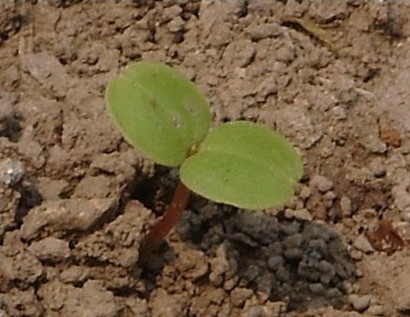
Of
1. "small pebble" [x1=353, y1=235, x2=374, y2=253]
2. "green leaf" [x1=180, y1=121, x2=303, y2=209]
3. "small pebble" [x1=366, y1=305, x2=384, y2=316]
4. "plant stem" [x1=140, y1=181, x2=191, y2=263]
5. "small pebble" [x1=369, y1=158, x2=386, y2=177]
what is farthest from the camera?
"small pebble" [x1=369, y1=158, x2=386, y2=177]

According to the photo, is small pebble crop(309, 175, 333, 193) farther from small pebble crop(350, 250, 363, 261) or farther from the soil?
small pebble crop(350, 250, 363, 261)

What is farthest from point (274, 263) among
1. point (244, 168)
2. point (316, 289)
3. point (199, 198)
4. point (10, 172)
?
point (10, 172)

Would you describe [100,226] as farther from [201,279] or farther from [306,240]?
[306,240]

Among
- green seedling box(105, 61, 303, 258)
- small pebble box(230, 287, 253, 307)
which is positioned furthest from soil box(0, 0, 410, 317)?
green seedling box(105, 61, 303, 258)

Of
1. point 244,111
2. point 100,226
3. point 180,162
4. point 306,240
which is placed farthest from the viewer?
point 244,111

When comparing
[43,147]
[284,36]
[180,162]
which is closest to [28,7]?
[43,147]

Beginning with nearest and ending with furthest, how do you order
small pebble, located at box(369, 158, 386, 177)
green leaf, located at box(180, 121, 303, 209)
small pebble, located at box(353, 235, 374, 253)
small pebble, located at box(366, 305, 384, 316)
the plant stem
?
green leaf, located at box(180, 121, 303, 209) < the plant stem < small pebble, located at box(366, 305, 384, 316) < small pebble, located at box(353, 235, 374, 253) < small pebble, located at box(369, 158, 386, 177)

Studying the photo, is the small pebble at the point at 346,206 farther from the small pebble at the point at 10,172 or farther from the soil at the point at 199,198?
the small pebble at the point at 10,172
